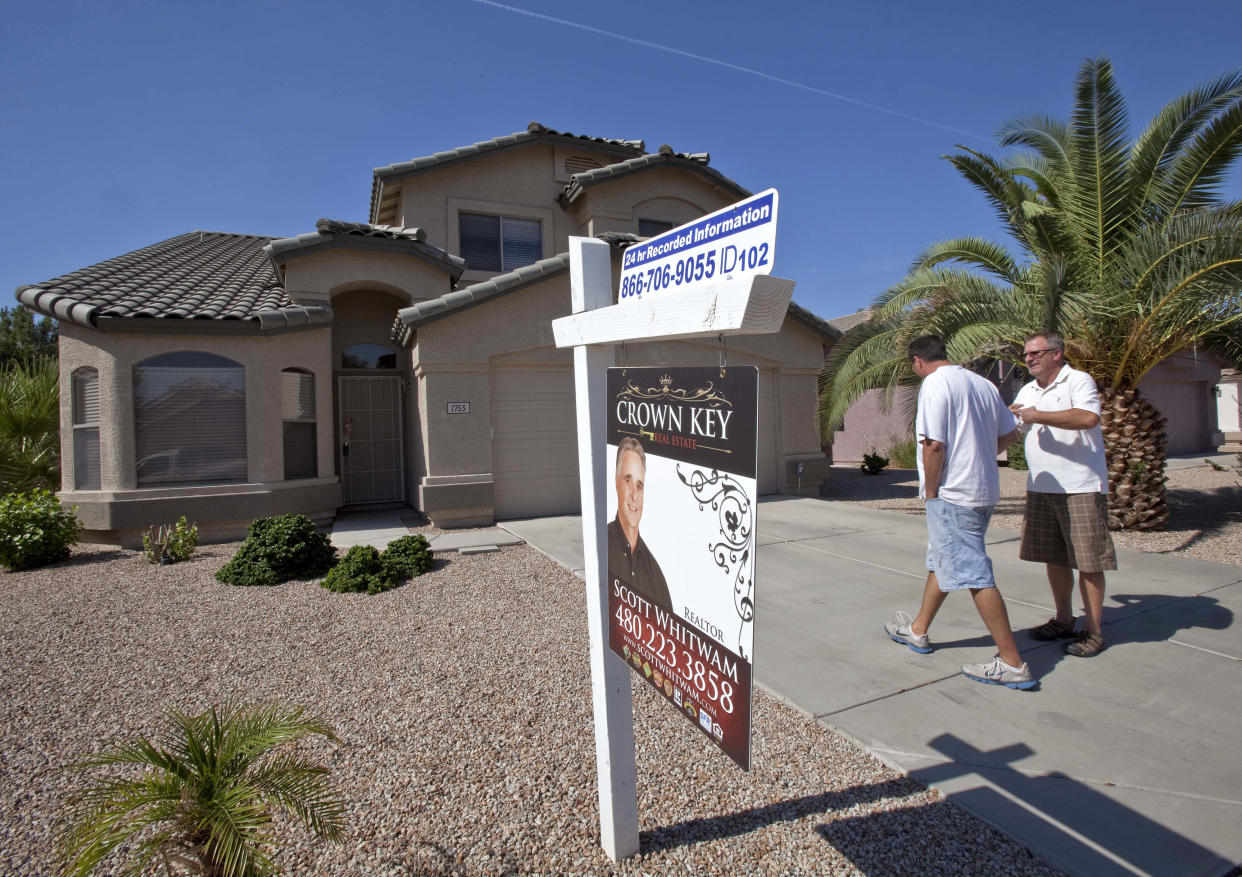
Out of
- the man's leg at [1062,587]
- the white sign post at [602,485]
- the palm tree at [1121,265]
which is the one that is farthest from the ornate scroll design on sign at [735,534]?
the palm tree at [1121,265]

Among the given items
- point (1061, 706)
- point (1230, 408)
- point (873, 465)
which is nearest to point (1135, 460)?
point (1061, 706)

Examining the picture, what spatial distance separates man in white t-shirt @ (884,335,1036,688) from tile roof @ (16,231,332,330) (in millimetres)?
8673

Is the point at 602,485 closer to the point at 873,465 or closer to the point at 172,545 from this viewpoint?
the point at 172,545

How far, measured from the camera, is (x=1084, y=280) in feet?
27.5

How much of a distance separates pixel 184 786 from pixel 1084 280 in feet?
33.0

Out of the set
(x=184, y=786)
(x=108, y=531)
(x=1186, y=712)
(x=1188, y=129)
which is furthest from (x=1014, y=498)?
(x=108, y=531)

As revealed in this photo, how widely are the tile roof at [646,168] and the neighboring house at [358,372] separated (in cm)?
7

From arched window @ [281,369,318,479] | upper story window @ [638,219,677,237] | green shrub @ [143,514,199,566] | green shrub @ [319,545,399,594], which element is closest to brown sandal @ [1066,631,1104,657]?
green shrub @ [319,545,399,594]

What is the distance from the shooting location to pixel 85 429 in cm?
914

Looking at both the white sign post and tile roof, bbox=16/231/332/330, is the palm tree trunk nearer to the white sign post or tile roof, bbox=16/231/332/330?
the white sign post

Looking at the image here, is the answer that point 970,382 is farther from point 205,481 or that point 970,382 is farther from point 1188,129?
point 205,481

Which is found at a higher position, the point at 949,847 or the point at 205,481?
A: the point at 205,481

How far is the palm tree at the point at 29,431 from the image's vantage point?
9969mm

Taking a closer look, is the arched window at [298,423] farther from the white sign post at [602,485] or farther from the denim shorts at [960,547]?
the denim shorts at [960,547]
